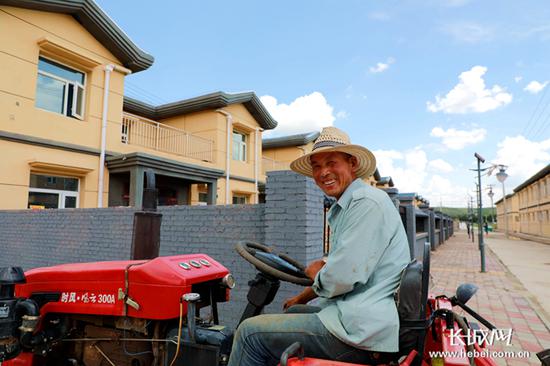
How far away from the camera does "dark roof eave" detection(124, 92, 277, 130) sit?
1298 centimetres

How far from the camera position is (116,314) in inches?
71.1

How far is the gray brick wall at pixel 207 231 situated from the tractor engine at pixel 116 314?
1.60 meters

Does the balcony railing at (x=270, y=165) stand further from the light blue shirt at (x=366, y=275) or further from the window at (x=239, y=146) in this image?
the light blue shirt at (x=366, y=275)

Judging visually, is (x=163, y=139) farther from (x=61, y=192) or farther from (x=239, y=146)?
(x=61, y=192)

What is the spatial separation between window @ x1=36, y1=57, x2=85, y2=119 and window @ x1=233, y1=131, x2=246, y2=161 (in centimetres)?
679

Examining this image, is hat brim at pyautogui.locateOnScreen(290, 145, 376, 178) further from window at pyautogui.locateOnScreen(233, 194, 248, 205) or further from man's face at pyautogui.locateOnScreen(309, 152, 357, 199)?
window at pyautogui.locateOnScreen(233, 194, 248, 205)

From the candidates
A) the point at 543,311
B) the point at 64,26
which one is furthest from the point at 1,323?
the point at 64,26

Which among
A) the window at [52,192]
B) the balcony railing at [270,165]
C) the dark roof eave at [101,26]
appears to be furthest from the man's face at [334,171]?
the balcony railing at [270,165]

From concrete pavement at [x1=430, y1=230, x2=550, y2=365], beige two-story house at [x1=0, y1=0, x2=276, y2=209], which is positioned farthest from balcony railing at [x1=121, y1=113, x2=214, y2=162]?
concrete pavement at [x1=430, y1=230, x2=550, y2=365]

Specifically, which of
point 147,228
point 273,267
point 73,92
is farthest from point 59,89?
point 273,267

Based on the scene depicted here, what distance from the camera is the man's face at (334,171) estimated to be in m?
1.78

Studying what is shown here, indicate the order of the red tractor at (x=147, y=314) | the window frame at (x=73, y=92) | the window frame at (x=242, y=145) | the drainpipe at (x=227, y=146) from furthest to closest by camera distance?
the window frame at (x=242, y=145), the drainpipe at (x=227, y=146), the window frame at (x=73, y=92), the red tractor at (x=147, y=314)

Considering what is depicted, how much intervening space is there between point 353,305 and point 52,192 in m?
9.39

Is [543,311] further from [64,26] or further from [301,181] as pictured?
[64,26]
